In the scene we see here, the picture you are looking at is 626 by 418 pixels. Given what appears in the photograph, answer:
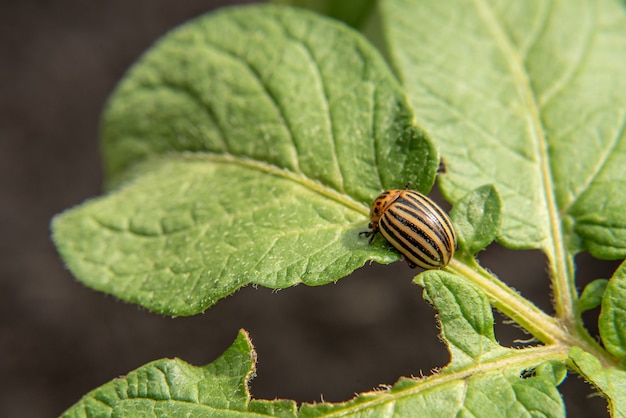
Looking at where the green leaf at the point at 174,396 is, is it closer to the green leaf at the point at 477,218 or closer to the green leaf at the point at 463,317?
the green leaf at the point at 463,317

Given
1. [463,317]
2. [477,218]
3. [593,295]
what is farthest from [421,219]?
[593,295]

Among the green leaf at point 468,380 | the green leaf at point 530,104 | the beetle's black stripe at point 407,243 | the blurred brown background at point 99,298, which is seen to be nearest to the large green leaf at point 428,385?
the green leaf at point 468,380

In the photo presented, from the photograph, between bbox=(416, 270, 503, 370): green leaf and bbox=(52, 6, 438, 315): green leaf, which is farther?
bbox=(52, 6, 438, 315): green leaf

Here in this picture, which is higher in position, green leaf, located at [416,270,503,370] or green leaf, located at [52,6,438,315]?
green leaf, located at [52,6,438,315]

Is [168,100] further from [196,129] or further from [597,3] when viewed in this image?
[597,3]

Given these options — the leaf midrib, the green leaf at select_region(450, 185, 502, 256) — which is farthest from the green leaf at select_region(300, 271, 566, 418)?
the green leaf at select_region(450, 185, 502, 256)

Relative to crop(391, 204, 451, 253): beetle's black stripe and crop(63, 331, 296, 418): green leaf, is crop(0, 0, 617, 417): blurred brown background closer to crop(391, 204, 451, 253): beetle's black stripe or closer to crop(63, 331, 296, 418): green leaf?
crop(391, 204, 451, 253): beetle's black stripe

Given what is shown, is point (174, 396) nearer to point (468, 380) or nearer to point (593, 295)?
point (468, 380)
